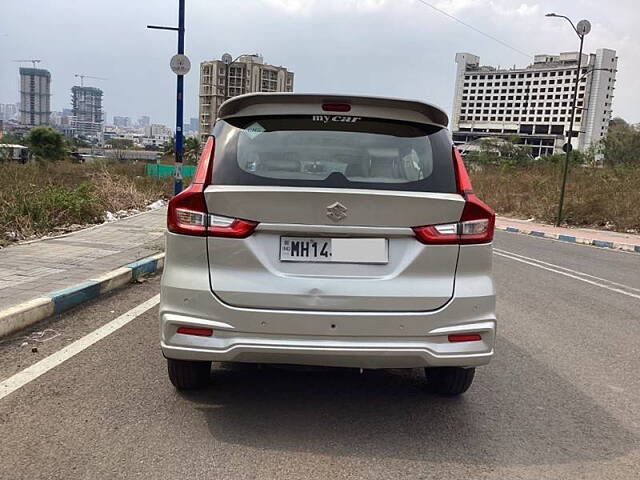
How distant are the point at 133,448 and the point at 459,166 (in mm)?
2346

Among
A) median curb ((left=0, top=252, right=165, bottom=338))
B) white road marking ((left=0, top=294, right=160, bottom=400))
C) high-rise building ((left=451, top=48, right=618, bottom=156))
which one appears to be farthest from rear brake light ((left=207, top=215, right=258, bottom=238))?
high-rise building ((left=451, top=48, right=618, bottom=156))

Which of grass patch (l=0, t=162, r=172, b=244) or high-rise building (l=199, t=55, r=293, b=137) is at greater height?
high-rise building (l=199, t=55, r=293, b=137)

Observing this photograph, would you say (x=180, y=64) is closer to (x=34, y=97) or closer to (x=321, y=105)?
(x=321, y=105)

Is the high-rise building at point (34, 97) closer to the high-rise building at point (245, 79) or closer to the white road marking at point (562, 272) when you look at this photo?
the high-rise building at point (245, 79)

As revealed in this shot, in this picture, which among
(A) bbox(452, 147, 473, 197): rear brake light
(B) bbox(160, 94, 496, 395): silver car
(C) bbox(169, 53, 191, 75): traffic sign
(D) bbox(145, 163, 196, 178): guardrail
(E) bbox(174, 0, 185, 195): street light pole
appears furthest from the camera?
(D) bbox(145, 163, 196, 178): guardrail

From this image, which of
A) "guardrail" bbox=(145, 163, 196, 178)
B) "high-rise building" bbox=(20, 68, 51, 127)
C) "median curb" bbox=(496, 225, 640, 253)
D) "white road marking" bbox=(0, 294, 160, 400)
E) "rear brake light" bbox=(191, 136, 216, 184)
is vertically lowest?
"median curb" bbox=(496, 225, 640, 253)

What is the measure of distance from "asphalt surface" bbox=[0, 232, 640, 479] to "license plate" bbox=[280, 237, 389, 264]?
1.00 m

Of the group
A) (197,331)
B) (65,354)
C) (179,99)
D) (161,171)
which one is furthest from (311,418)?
(161,171)

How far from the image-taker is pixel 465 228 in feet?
10.2

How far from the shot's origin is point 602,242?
15312mm

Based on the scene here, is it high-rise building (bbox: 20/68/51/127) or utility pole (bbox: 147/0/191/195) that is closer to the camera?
utility pole (bbox: 147/0/191/195)

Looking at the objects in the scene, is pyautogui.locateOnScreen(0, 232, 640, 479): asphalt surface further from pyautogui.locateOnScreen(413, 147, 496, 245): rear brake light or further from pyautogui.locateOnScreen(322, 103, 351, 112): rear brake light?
→ pyautogui.locateOnScreen(322, 103, 351, 112): rear brake light

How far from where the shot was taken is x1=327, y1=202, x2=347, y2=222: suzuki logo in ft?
9.72

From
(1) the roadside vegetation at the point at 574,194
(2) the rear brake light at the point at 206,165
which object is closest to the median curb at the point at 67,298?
(2) the rear brake light at the point at 206,165
